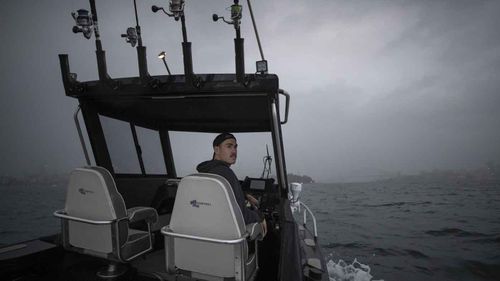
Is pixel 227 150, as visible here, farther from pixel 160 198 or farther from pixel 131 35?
pixel 160 198

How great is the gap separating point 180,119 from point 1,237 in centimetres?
3493

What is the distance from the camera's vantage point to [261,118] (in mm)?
4281

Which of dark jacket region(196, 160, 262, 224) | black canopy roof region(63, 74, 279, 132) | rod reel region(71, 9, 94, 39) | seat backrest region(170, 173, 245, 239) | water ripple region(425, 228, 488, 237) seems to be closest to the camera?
seat backrest region(170, 173, 245, 239)

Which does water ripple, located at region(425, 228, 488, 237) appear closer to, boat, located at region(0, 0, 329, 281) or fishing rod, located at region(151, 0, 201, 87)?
boat, located at region(0, 0, 329, 281)

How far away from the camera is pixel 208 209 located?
1.87 m

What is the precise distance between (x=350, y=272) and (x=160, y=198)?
9046 millimetres

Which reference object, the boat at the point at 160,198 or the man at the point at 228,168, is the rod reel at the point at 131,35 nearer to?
the boat at the point at 160,198

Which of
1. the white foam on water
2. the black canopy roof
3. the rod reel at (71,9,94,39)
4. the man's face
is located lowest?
the white foam on water

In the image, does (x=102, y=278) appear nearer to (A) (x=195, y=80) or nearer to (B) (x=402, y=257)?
(A) (x=195, y=80)

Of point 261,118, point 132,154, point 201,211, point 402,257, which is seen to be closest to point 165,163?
point 132,154

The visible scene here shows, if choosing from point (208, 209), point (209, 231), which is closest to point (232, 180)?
point (208, 209)

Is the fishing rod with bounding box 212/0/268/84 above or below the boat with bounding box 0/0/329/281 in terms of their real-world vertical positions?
above

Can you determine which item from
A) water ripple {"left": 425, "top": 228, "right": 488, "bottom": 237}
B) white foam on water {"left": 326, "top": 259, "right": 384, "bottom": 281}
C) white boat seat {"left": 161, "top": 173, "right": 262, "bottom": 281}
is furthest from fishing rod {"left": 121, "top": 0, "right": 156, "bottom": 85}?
water ripple {"left": 425, "top": 228, "right": 488, "bottom": 237}

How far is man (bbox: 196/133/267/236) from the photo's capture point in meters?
2.14
